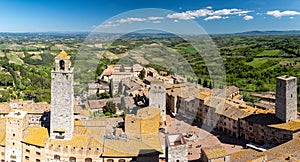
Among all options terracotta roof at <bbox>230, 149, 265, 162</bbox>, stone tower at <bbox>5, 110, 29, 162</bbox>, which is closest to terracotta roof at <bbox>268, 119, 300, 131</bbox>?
terracotta roof at <bbox>230, 149, 265, 162</bbox>

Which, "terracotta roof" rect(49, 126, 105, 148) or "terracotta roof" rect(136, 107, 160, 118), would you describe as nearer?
"terracotta roof" rect(49, 126, 105, 148)

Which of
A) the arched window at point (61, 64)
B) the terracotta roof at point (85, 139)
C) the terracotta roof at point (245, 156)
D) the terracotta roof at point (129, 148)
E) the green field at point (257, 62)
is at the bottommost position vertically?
the terracotta roof at point (245, 156)

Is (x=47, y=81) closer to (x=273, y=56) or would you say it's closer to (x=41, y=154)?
(x=41, y=154)

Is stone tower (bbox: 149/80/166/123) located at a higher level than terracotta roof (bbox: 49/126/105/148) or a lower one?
higher

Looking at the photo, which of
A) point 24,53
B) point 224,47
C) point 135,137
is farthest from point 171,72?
point 24,53

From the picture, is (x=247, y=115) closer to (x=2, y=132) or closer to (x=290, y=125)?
(x=290, y=125)

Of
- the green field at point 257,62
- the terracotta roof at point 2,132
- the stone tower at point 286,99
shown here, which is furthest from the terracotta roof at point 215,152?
the green field at point 257,62

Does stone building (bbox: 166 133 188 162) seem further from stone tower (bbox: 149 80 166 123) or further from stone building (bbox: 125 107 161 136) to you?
stone tower (bbox: 149 80 166 123)

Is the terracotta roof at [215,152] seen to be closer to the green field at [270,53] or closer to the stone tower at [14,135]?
the stone tower at [14,135]
